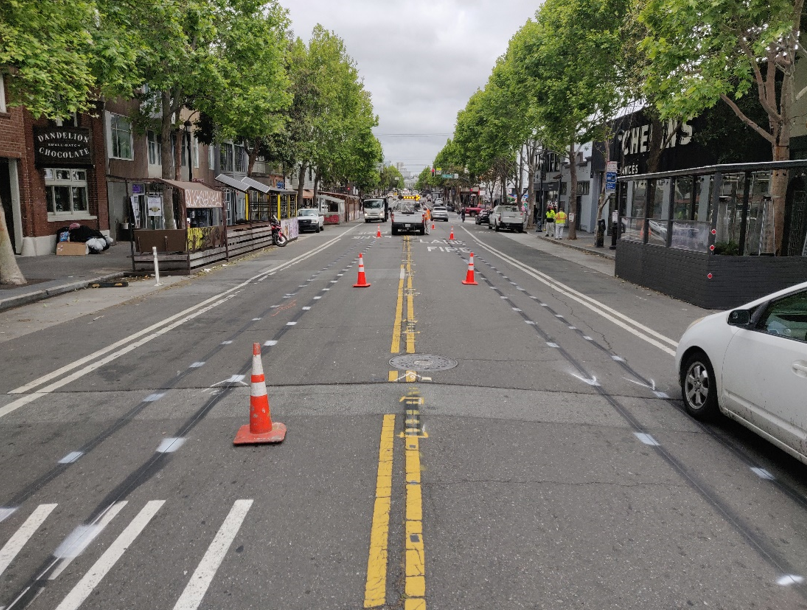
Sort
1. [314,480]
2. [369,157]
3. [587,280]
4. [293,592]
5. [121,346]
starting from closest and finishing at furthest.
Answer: [293,592] < [314,480] < [121,346] < [587,280] < [369,157]

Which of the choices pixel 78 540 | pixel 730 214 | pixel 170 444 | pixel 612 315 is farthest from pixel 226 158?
pixel 78 540

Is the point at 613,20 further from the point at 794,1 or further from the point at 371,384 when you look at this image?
the point at 371,384

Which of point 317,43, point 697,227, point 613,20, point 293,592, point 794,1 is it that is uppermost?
point 317,43

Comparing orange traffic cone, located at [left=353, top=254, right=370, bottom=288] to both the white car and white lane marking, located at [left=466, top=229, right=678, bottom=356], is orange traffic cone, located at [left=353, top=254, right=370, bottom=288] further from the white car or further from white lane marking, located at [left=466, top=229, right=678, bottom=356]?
the white car

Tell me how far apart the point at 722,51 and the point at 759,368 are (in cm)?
1144

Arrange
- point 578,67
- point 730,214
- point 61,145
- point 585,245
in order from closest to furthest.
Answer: point 730,214
point 61,145
point 578,67
point 585,245

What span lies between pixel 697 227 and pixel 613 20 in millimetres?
12320

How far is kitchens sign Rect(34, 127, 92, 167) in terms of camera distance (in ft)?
75.7

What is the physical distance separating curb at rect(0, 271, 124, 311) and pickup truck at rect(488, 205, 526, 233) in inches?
1216

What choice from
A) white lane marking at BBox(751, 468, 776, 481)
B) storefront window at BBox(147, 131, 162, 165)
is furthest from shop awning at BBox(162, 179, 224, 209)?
white lane marking at BBox(751, 468, 776, 481)

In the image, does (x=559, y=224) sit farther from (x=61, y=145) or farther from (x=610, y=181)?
(x=61, y=145)

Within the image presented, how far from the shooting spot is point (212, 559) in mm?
3766

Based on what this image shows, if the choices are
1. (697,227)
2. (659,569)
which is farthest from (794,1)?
(659,569)

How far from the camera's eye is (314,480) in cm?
480
